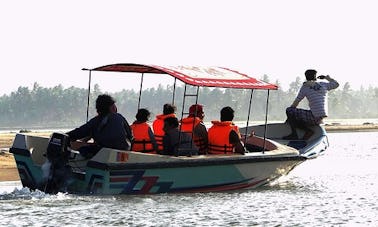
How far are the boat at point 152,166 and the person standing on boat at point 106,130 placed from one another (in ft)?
0.96

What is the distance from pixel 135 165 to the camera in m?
12.1

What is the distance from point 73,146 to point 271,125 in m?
5.45

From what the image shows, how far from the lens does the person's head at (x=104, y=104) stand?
1252 centimetres

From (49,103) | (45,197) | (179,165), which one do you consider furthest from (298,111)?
(49,103)

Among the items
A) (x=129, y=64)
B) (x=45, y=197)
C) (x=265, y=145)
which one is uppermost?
(x=129, y=64)

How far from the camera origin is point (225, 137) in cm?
1363

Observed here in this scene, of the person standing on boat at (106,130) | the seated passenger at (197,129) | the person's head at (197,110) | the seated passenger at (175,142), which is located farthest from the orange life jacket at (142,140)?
the person's head at (197,110)

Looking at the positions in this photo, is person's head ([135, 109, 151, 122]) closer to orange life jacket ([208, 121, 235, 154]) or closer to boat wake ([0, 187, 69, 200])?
orange life jacket ([208, 121, 235, 154])

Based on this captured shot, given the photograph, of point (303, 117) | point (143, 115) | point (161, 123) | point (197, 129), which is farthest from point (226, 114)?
point (303, 117)

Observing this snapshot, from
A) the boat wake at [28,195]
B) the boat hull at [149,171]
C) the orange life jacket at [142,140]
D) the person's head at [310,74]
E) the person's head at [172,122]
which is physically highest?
the person's head at [310,74]

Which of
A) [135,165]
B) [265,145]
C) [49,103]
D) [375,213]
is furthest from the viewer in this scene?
[49,103]

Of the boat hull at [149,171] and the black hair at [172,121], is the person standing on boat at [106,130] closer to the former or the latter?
the boat hull at [149,171]

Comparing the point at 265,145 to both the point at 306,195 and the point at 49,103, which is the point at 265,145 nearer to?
the point at 306,195

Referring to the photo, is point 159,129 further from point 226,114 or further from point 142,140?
point 226,114
